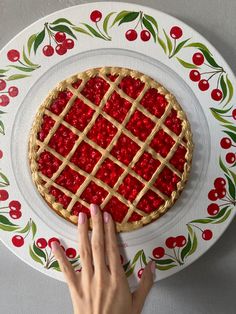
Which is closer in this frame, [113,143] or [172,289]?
[113,143]

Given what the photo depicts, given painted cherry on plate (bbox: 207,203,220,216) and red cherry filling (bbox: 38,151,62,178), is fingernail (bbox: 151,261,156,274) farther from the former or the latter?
red cherry filling (bbox: 38,151,62,178)

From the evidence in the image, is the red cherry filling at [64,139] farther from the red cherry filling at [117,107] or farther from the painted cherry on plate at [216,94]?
the painted cherry on plate at [216,94]

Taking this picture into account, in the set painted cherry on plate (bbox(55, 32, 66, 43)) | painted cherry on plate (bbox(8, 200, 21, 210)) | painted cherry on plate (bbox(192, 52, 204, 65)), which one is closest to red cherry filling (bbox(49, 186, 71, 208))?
painted cherry on plate (bbox(8, 200, 21, 210))

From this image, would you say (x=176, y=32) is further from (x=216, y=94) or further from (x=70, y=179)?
(x=70, y=179)

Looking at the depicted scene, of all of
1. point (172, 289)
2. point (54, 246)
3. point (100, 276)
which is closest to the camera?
point (100, 276)

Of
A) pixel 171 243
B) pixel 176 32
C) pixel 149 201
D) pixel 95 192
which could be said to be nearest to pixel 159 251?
pixel 171 243

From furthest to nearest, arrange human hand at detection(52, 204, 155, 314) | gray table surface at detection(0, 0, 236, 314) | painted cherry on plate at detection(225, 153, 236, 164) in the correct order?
gray table surface at detection(0, 0, 236, 314)
painted cherry on plate at detection(225, 153, 236, 164)
human hand at detection(52, 204, 155, 314)
